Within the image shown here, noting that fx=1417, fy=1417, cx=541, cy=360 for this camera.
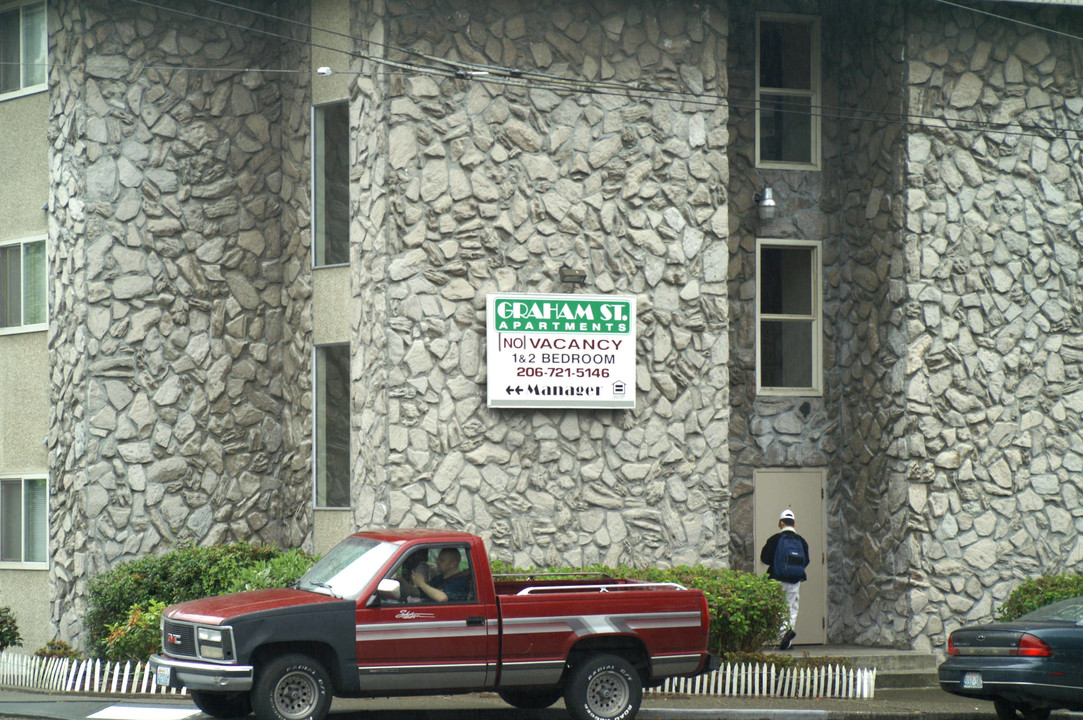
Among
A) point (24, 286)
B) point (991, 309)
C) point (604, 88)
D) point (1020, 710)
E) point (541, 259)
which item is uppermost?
point (604, 88)

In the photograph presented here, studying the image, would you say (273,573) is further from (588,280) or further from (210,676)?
(588,280)

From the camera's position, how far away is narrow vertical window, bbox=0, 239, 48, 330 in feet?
63.2

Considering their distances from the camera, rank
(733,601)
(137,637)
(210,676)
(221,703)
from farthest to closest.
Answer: (733,601)
(137,637)
(221,703)
(210,676)

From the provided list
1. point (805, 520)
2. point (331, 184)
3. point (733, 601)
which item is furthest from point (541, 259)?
point (805, 520)

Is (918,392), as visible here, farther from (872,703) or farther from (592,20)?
(592,20)

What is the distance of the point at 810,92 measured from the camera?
65.3 ft

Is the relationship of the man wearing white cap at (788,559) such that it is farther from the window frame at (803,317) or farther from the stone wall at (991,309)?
the window frame at (803,317)

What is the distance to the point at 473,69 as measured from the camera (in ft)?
56.0

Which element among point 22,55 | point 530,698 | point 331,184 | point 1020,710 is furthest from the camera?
point 22,55

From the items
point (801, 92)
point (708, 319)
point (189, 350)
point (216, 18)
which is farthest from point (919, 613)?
point (216, 18)

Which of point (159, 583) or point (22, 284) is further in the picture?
point (22, 284)

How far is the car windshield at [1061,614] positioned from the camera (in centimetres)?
1412

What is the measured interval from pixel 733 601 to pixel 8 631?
9333mm

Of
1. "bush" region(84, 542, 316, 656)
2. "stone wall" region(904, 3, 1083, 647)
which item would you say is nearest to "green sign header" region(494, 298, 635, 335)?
"stone wall" region(904, 3, 1083, 647)
